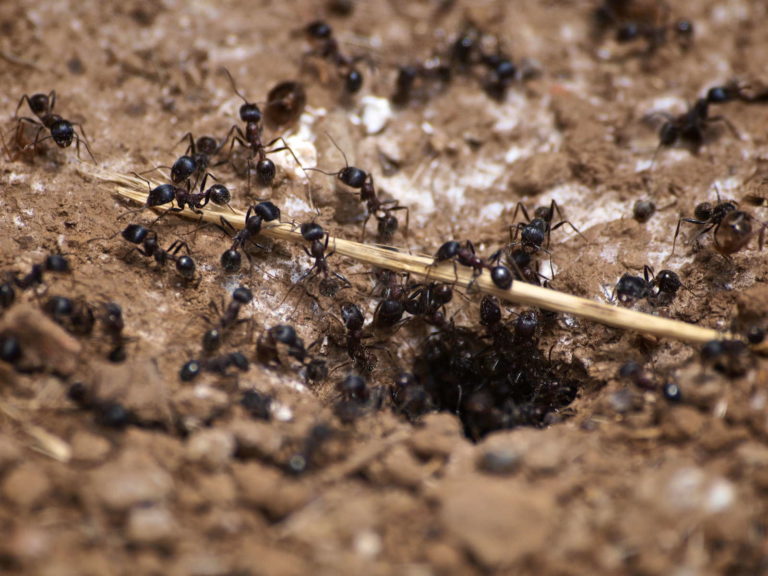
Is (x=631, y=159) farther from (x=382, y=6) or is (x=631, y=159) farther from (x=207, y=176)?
(x=207, y=176)

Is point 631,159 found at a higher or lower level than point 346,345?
higher

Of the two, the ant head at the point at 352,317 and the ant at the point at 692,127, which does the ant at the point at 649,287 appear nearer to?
the ant at the point at 692,127

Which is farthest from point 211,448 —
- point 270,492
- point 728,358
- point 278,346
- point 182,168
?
point 728,358

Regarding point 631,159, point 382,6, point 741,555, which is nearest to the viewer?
point 741,555

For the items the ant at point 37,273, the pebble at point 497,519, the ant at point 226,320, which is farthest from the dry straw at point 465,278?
the pebble at point 497,519

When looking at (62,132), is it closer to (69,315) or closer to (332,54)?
(69,315)

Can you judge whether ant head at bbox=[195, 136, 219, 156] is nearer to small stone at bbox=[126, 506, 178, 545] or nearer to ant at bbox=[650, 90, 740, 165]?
small stone at bbox=[126, 506, 178, 545]

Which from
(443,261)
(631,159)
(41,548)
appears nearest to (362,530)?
(41,548)
